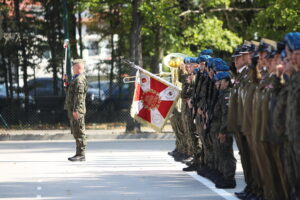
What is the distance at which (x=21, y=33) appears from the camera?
36.2 meters

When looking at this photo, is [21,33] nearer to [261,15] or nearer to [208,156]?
[261,15]

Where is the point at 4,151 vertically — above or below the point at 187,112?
below

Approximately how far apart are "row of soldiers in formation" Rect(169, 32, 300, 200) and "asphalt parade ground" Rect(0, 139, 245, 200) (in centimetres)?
49

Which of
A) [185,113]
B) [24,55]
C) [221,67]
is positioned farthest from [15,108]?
[221,67]

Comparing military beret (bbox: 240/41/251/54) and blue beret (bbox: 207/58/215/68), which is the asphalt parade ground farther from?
military beret (bbox: 240/41/251/54)

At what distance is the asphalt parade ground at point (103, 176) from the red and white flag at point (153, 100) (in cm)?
79

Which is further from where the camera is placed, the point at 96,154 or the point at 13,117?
the point at 13,117

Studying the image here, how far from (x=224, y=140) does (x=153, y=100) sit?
8500 millimetres

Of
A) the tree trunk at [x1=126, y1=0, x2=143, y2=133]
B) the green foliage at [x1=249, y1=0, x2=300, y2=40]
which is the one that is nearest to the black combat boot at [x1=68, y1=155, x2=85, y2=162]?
the tree trunk at [x1=126, y1=0, x2=143, y2=133]

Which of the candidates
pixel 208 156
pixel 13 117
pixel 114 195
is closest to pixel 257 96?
pixel 114 195

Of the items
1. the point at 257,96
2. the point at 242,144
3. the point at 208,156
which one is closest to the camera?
the point at 257,96

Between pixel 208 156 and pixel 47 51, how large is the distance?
844 inches

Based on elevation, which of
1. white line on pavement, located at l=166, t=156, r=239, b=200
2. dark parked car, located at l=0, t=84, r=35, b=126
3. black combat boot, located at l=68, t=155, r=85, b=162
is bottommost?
dark parked car, located at l=0, t=84, r=35, b=126

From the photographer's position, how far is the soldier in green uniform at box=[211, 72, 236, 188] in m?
13.9
